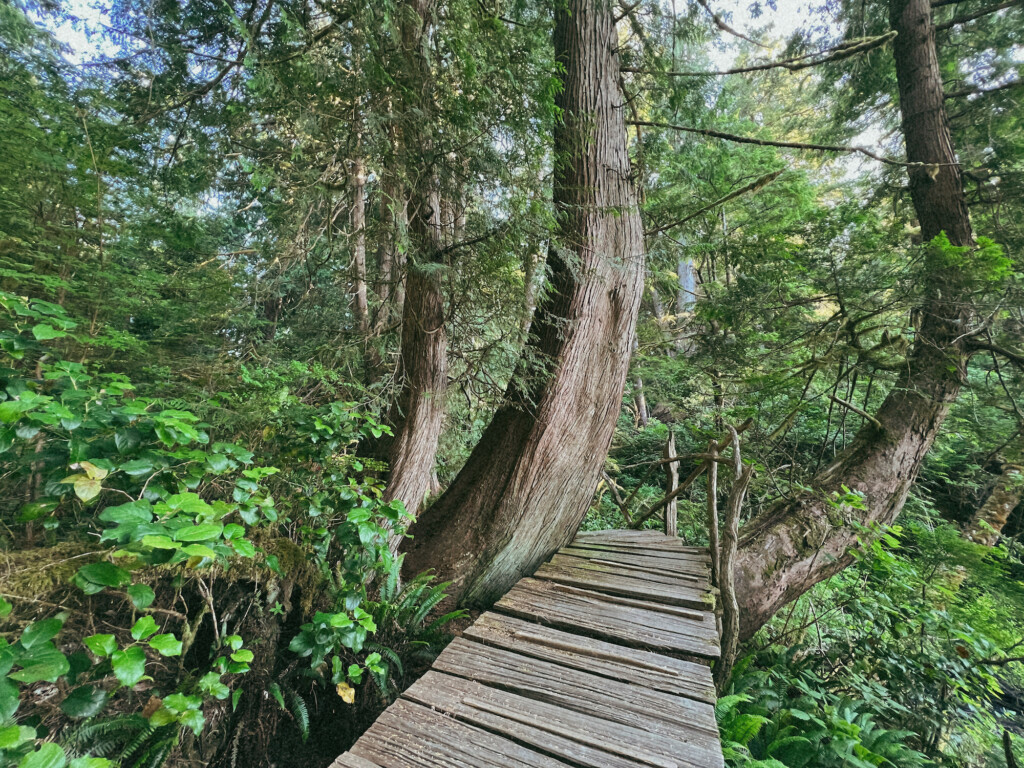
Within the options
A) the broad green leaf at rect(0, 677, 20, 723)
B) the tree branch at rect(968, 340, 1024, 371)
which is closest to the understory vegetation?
the broad green leaf at rect(0, 677, 20, 723)

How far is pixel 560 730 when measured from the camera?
1.63 metres

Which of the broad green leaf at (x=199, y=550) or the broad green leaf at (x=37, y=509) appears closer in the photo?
the broad green leaf at (x=199, y=550)

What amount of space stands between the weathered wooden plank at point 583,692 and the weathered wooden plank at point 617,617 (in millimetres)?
348

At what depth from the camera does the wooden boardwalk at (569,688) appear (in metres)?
1.52

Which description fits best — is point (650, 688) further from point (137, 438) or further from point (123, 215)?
point (123, 215)

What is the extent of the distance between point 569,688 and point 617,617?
679mm

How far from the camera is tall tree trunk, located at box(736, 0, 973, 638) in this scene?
351 cm

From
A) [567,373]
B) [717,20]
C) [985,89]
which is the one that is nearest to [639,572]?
[567,373]

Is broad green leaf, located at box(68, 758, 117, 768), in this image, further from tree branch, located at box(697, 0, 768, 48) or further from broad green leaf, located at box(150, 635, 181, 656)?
tree branch, located at box(697, 0, 768, 48)

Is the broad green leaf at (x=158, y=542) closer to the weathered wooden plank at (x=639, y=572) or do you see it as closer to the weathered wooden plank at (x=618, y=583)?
the weathered wooden plank at (x=618, y=583)

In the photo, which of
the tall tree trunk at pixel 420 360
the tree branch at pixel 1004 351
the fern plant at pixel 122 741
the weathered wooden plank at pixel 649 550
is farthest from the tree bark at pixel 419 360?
the tree branch at pixel 1004 351

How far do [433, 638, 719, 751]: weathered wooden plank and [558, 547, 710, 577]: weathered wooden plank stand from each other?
1317mm

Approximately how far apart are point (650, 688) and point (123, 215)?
5.95 m

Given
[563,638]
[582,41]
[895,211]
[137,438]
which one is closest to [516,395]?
[563,638]
